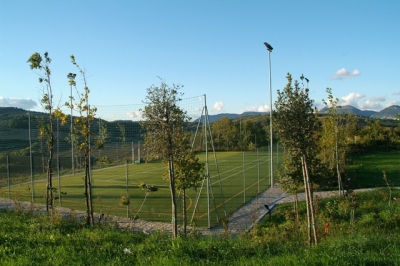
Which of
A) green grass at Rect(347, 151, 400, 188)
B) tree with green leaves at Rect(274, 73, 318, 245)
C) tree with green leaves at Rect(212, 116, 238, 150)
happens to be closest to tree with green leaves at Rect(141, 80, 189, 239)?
tree with green leaves at Rect(274, 73, 318, 245)

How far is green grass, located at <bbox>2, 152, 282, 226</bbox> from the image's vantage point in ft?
45.3

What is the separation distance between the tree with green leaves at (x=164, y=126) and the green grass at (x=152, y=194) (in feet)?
8.72

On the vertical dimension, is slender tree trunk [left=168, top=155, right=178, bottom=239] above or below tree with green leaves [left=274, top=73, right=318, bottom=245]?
below

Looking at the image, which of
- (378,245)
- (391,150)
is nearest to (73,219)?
(378,245)

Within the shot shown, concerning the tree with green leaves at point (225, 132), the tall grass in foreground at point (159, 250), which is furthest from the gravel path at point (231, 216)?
the tree with green leaves at point (225, 132)

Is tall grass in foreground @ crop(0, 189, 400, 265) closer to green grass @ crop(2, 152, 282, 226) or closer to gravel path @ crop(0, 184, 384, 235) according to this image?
gravel path @ crop(0, 184, 384, 235)

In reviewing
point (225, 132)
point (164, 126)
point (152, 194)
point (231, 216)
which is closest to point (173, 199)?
point (164, 126)

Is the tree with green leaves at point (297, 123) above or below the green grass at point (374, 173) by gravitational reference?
above

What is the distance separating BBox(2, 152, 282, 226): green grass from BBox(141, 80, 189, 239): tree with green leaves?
2.66m

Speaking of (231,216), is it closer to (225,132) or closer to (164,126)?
(164,126)

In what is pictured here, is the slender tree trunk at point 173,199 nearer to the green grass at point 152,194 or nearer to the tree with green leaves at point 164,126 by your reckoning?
the tree with green leaves at point 164,126

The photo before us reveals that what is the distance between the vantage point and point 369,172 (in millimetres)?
22562

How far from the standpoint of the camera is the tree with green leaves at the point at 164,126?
7641 millimetres

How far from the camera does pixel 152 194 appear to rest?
1781 cm
